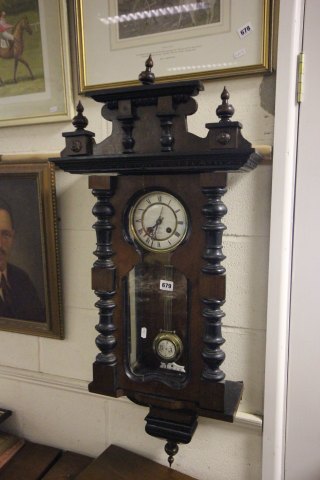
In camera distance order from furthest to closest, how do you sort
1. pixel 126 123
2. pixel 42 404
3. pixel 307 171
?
pixel 42 404, pixel 307 171, pixel 126 123

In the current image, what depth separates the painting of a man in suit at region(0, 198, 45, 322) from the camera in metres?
1.15

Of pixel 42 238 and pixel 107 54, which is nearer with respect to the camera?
pixel 107 54

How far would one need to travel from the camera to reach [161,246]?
829mm

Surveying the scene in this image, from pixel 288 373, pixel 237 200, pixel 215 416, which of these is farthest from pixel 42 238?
pixel 288 373

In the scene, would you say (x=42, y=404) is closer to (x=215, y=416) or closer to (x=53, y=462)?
(x=53, y=462)

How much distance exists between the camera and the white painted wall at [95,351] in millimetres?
933

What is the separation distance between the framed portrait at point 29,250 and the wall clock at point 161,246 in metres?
0.29

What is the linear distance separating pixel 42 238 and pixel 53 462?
0.71m

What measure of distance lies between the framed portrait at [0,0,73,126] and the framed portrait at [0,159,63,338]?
0.16m

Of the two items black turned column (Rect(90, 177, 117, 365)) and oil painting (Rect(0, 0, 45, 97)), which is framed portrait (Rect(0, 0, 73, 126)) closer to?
oil painting (Rect(0, 0, 45, 97))

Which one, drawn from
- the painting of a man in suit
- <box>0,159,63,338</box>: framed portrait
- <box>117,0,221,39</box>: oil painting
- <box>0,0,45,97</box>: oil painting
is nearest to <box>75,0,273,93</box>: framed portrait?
<box>117,0,221,39</box>: oil painting

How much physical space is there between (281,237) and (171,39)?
1.92 ft

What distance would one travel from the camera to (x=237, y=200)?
0.95m

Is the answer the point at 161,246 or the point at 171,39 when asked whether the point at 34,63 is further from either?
the point at 161,246
